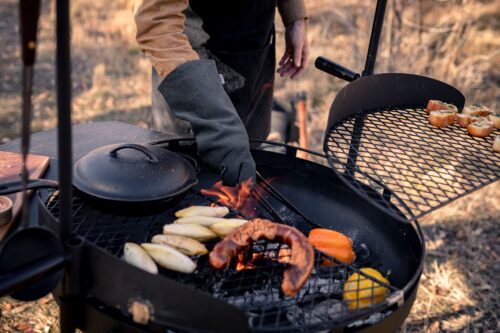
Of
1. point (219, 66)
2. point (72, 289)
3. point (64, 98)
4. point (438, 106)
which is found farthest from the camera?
point (219, 66)

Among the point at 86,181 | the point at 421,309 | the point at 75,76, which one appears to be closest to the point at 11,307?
the point at 86,181

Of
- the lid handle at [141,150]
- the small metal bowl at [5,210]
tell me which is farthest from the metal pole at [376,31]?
the small metal bowl at [5,210]

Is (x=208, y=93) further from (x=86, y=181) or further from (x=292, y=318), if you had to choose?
(x=292, y=318)

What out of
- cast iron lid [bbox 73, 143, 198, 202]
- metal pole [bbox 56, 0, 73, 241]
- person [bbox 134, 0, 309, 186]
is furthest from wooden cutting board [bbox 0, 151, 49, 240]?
metal pole [bbox 56, 0, 73, 241]

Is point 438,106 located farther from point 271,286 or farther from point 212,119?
point 271,286

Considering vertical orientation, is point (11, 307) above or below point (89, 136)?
below

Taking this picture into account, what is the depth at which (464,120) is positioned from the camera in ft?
7.49

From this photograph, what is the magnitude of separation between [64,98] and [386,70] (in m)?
5.51

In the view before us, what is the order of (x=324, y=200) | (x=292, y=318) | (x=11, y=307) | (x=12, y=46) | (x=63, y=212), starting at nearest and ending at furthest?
1. (x=63, y=212)
2. (x=292, y=318)
3. (x=324, y=200)
4. (x=11, y=307)
5. (x=12, y=46)

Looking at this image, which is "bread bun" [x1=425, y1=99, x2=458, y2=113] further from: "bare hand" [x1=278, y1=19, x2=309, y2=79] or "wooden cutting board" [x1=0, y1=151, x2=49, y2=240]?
"wooden cutting board" [x1=0, y1=151, x2=49, y2=240]

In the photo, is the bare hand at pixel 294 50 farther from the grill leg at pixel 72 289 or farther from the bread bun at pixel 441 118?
the grill leg at pixel 72 289

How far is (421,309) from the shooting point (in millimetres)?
3438

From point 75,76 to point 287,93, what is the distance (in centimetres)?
286

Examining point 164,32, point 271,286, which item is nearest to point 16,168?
point 164,32
